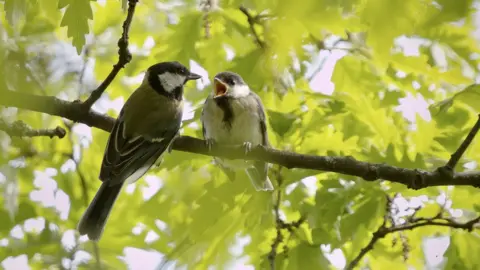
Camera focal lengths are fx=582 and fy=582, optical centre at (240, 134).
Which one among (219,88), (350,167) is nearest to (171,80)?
(219,88)

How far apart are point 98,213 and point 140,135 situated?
0.27m

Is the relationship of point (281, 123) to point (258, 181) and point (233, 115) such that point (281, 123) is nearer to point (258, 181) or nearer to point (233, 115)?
point (258, 181)

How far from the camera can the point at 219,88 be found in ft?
6.33

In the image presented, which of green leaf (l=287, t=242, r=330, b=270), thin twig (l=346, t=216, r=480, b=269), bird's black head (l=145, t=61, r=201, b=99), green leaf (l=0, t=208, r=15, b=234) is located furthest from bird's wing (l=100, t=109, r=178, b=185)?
thin twig (l=346, t=216, r=480, b=269)

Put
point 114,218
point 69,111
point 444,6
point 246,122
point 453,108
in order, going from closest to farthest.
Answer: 1. point 444,6
2. point 69,111
3. point 453,108
4. point 114,218
5. point 246,122

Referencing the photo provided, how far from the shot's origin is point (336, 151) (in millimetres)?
1555

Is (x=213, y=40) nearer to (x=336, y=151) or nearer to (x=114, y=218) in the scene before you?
(x=336, y=151)

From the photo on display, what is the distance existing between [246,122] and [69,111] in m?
0.73

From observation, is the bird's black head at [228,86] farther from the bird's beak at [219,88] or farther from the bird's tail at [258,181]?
the bird's tail at [258,181]

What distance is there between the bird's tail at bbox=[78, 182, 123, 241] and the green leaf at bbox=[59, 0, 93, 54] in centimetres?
53

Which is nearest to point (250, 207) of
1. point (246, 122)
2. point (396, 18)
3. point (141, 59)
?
point (246, 122)

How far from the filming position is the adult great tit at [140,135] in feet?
4.99

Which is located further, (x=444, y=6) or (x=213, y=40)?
(x=213, y=40)

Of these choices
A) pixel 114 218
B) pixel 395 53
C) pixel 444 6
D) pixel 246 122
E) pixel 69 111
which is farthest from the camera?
pixel 246 122
